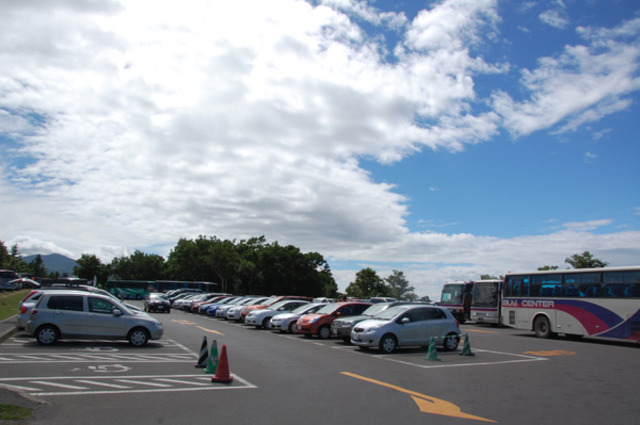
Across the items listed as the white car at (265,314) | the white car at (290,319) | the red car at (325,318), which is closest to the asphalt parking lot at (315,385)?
the red car at (325,318)

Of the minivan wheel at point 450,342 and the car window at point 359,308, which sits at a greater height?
the car window at point 359,308

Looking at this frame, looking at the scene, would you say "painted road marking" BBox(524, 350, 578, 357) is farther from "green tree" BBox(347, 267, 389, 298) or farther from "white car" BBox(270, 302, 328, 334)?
"green tree" BBox(347, 267, 389, 298)

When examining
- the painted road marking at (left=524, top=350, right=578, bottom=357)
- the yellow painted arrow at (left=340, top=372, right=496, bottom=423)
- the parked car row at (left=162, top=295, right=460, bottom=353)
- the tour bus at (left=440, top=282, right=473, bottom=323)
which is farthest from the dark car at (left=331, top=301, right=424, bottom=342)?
the tour bus at (left=440, top=282, right=473, bottom=323)

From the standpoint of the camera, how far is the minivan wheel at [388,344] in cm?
1583

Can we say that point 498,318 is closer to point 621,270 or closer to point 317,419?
point 621,270

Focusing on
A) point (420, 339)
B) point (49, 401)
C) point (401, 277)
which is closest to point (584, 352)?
point (420, 339)

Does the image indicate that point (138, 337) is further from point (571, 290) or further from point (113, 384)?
point (571, 290)

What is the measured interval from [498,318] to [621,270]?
37.7ft

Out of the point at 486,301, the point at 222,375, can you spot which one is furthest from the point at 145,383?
the point at 486,301

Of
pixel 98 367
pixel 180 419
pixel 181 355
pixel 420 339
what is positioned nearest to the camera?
pixel 180 419

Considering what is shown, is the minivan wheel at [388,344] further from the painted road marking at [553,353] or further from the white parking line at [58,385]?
the white parking line at [58,385]

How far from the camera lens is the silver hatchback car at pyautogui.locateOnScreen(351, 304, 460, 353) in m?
15.9

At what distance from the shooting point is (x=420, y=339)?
54.0ft

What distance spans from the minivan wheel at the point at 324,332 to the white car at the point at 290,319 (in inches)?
96.7
